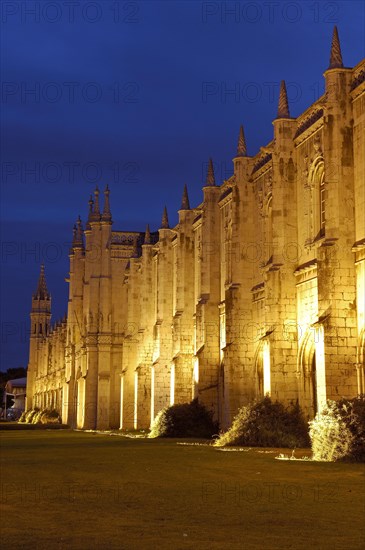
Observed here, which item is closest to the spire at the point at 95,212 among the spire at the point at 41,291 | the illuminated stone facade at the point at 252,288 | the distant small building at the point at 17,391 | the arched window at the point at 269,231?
the illuminated stone facade at the point at 252,288

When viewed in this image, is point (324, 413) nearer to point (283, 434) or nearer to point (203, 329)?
point (283, 434)

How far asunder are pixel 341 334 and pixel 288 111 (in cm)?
996

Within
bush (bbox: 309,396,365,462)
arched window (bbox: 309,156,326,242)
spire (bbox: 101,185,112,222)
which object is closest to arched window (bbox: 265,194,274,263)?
arched window (bbox: 309,156,326,242)

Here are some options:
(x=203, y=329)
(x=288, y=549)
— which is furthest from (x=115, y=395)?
(x=288, y=549)

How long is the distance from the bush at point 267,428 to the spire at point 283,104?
34.4 ft

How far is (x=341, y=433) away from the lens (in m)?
19.7

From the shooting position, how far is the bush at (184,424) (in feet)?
115

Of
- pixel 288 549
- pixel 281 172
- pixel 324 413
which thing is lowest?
pixel 288 549

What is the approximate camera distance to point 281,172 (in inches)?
1151

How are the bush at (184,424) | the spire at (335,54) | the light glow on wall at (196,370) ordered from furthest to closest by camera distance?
the light glow on wall at (196,370) → the bush at (184,424) → the spire at (335,54)

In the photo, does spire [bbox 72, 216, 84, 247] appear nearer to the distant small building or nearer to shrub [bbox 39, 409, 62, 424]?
shrub [bbox 39, 409, 62, 424]

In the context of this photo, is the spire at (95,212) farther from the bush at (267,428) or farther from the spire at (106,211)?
the bush at (267,428)

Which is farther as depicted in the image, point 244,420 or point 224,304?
point 224,304

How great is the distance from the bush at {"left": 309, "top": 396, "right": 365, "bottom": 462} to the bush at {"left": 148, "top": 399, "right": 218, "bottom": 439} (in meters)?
14.8
